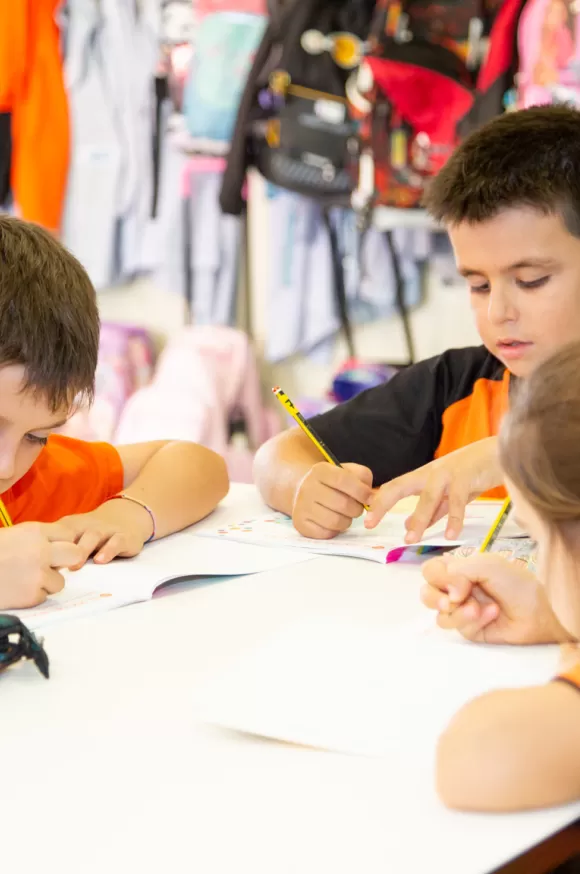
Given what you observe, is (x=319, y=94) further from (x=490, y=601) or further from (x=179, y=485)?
(x=490, y=601)

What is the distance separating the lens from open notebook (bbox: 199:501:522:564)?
989mm

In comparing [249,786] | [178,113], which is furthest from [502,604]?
[178,113]

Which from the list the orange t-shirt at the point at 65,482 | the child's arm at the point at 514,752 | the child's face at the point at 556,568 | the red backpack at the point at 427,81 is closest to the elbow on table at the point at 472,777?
the child's arm at the point at 514,752

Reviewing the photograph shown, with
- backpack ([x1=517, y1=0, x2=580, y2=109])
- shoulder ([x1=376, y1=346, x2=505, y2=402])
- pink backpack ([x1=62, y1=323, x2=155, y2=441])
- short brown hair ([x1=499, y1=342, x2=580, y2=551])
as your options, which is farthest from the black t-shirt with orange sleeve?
pink backpack ([x1=62, y1=323, x2=155, y2=441])

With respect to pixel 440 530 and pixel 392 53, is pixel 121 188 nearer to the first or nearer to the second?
pixel 392 53

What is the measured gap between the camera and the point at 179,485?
114 centimetres

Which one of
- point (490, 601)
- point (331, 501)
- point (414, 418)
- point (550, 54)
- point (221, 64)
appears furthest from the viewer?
point (221, 64)

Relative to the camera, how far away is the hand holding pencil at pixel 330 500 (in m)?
1.05

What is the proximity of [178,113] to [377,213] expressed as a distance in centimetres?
92

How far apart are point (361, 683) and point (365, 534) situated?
44 cm

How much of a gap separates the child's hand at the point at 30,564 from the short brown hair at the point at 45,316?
0.16 meters

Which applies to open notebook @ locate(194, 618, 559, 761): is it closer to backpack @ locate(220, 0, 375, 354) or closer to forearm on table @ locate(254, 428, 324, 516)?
forearm on table @ locate(254, 428, 324, 516)

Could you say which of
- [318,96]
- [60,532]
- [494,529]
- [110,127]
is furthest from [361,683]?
[110,127]

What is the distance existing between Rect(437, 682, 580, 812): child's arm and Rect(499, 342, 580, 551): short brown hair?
0.09 m
